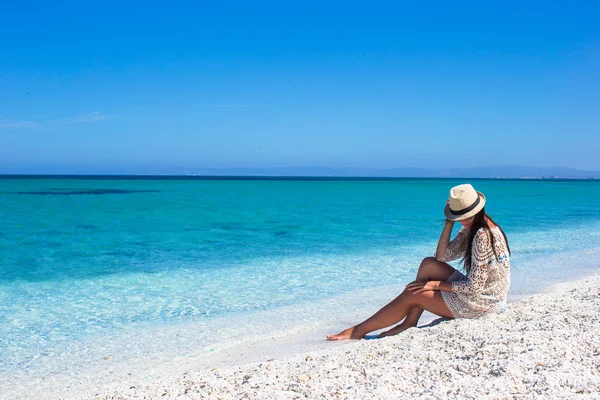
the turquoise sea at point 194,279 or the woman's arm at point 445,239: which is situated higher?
the woman's arm at point 445,239

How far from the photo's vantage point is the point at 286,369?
3.86m

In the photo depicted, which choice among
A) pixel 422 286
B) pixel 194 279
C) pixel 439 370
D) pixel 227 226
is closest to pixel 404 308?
pixel 422 286

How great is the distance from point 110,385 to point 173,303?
2.63m

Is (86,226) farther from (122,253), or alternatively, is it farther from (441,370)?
(441,370)

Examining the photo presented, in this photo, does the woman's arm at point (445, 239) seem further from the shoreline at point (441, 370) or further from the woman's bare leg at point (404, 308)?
the shoreline at point (441, 370)

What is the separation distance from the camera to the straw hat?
4426 mm

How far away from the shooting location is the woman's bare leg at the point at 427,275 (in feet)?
15.7

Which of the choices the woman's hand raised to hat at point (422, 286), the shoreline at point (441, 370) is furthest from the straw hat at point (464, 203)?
the shoreline at point (441, 370)

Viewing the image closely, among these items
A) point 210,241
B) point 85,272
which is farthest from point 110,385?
point 210,241

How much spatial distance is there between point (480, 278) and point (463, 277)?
0.24 meters

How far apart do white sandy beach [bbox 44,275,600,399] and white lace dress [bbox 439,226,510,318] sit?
0.66ft

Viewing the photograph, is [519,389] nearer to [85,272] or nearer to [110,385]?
[110,385]

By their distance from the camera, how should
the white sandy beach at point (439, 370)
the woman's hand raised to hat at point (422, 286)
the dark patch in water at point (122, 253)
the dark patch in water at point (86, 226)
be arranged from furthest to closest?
the dark patch in water at point (86, 226) → the dark patch in water at point (122, 253) → the woman's hand raised to hat at point (422, 286) → the white sandy beach at point (439, 370)

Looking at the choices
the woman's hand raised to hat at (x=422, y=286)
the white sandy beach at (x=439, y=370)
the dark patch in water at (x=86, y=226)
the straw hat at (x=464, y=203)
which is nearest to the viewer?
the white sandy beach at (x=439, y=370)
